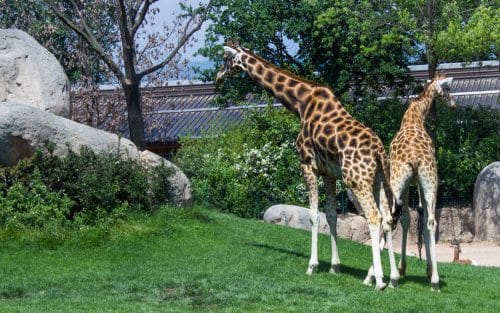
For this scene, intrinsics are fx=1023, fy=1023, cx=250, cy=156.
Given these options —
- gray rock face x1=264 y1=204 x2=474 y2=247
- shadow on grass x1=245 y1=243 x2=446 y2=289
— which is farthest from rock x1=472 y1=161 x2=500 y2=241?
shadow on grass x1=245 y1=243 x2=446 y2=289

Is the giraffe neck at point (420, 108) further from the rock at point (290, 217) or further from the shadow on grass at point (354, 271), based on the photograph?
the rock at point (290, 217)

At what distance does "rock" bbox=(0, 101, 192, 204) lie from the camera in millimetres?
16719

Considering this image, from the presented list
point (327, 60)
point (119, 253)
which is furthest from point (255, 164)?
point (119, 253)

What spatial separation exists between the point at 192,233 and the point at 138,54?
47.9ft

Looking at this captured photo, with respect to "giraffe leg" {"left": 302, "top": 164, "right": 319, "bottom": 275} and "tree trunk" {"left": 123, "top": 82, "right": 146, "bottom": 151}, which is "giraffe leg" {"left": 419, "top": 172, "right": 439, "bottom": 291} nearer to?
"giraffe leg" {"left": 302, "top": 164, "right": 319, "bottom": 275}

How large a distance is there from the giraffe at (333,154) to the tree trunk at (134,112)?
744cm

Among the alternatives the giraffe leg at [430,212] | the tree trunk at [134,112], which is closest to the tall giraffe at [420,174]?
the giraffe leg at [430,212]

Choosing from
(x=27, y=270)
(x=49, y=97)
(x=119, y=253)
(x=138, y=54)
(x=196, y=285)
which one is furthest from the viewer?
(x=138, y=54)

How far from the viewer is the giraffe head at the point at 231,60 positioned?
16.6 metres

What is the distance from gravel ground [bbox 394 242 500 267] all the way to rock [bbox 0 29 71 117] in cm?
778

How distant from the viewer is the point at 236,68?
55.0 feet

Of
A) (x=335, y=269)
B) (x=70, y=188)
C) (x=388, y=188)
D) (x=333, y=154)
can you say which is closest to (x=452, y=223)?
(x=335, y=269)

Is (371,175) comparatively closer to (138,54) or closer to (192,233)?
(192,233)

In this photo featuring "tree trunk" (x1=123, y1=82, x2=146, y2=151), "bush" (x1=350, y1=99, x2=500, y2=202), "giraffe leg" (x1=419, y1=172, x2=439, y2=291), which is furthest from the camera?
"bush" (x1=350, y1=99, x2=500, y2=202)
